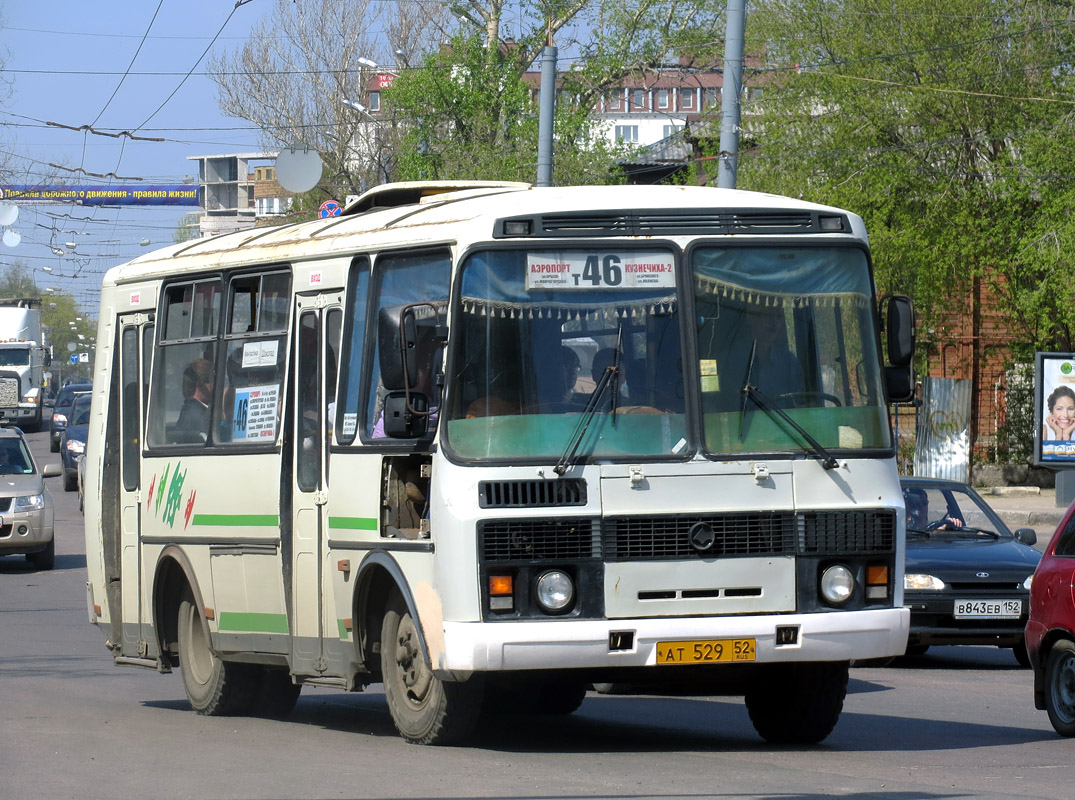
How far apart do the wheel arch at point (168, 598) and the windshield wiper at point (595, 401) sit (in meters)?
3.96

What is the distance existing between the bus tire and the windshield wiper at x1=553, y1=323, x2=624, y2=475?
3.85 meters

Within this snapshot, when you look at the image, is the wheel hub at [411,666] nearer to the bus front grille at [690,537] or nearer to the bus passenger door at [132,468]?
the bus front grille at [690,537]

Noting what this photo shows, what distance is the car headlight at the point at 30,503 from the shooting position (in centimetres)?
2323

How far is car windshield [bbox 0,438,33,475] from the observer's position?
79.9ft

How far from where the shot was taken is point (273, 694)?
38.1 ft

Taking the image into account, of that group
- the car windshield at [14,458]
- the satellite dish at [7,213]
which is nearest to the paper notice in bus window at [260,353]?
the car windshield at [14,458]

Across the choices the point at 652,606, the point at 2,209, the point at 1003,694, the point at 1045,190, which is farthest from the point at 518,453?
the point at 2,209

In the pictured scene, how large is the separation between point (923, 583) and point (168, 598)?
5.69 metres

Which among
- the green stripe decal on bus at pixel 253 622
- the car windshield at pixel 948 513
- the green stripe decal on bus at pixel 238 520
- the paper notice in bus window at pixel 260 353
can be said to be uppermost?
the paper notice in bus window at pixel 260 353

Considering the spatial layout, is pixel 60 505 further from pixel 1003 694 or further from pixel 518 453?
pixel 518 453

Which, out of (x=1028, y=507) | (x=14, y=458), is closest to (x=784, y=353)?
(x=14, y=458)

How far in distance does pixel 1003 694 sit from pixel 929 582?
57.2 inches

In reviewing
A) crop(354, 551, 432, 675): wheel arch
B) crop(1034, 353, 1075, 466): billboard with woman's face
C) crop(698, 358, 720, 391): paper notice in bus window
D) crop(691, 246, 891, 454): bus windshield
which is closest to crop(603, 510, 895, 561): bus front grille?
crop(691, 246, 891, 454): bus windshield

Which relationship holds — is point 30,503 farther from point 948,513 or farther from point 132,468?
point 948,513
